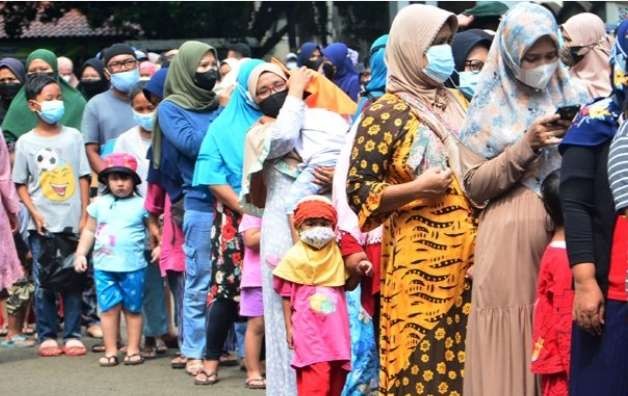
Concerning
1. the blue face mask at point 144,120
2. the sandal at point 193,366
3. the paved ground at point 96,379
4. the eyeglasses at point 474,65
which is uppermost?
the eyeglasses at point 474,65

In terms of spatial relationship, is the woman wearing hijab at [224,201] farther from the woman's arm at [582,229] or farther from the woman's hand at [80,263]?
the woman's arm at [582,229]

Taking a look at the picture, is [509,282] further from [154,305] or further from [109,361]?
[154,305]

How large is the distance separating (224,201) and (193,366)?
1295 mm

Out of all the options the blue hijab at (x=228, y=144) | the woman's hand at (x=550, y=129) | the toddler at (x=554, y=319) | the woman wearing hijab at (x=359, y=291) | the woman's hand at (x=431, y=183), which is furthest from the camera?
the blue hijab at (x=228, y=144)

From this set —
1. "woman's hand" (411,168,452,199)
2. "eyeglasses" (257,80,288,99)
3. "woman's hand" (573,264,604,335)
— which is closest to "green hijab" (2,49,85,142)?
"eyeglasses" (257,80,288,99)

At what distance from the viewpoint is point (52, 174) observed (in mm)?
11359

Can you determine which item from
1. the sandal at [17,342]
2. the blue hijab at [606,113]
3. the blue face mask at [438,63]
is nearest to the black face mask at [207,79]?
the sandal at [17,342]

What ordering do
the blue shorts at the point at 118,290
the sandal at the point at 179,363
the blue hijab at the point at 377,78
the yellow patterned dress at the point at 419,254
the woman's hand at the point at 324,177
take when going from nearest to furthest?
the yellow patterned dress at the point at 419,254 < the woman's hand at the point at 324,177 < the blue hijab at the point at 377,78 < the sandal at the point at 179,363 < the blue shorts at the point at 118,290

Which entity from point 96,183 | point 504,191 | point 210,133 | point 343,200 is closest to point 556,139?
point 504,191

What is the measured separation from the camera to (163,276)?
10922mm

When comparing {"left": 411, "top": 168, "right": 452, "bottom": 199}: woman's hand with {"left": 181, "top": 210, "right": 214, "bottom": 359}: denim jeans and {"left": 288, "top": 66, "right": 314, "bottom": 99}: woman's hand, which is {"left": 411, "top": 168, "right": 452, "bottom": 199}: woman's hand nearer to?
{"left": 288, "top": 66, "right": 314, "bottom": 99}: woman's hand

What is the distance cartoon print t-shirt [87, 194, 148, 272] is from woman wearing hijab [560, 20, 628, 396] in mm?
5445

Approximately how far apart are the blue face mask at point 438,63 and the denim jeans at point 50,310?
531cm

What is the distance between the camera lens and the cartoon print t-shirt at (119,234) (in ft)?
34.7
